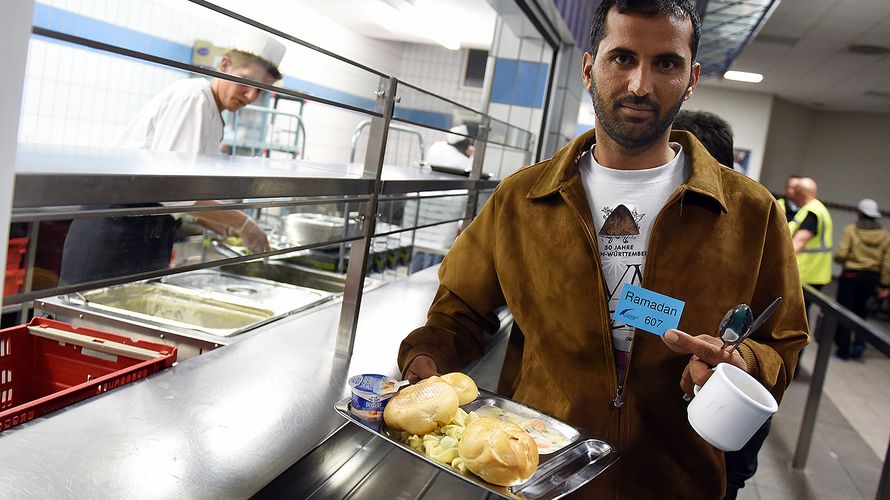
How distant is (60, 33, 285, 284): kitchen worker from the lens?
2.91ft

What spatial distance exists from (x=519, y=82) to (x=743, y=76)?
8.41m

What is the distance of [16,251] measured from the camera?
29.6 inches

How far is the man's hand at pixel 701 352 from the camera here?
1.18 meters

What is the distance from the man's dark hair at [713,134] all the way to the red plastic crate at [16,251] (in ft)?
7.47

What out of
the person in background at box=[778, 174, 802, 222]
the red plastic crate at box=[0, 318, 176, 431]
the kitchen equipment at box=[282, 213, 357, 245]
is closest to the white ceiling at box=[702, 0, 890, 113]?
the person in background at box=[778, 174, 802, 222]

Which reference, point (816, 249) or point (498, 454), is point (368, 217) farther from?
point (816, 249)

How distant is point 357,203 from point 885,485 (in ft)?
8.36

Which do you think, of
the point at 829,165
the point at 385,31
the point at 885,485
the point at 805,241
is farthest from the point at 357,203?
the point at 829,165

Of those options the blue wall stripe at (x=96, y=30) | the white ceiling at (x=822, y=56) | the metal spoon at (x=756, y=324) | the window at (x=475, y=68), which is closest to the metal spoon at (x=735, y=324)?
the metal spoon at (x=756, y=324)

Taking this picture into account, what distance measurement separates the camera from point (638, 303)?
4.19 ft

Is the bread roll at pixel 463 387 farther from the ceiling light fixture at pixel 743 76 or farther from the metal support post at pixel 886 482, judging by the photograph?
the ceiling light fixture at pixel 743 76

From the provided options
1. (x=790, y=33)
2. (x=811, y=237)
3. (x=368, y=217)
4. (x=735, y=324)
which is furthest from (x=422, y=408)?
(x=790, y=33)

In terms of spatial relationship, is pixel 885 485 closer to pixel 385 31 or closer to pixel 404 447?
pixel 404 447

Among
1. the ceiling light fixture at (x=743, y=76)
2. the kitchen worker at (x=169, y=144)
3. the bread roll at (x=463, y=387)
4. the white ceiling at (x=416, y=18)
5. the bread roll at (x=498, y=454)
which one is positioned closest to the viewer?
the kitchen worker at (x=169, y=144)
